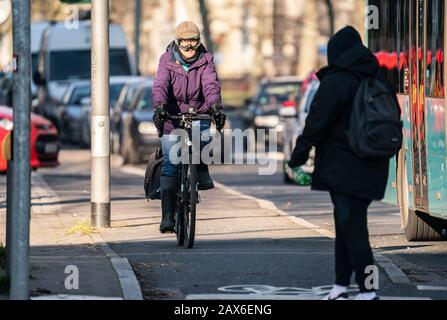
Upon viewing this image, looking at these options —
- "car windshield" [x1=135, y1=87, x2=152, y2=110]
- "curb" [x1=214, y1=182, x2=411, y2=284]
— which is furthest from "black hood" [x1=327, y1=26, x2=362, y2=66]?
"car windshield" [x1=135, y1=87, x2=152, y2=110]

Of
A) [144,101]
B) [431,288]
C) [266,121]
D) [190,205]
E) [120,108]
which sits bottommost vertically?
[431,288]

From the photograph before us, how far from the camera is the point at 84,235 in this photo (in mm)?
13305

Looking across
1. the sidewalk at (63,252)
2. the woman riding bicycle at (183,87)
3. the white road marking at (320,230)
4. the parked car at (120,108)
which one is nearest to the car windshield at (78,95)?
the parked car at (120,108)

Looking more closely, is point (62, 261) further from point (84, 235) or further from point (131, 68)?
point (131, 68)

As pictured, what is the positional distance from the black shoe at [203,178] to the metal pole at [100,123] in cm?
160

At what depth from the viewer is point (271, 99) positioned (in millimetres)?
39562

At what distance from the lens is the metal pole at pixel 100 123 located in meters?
13.8

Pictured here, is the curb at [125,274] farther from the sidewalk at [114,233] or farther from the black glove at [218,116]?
the black glove at [218,116]

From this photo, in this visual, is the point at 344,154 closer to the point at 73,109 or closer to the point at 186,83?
the point at 186,83

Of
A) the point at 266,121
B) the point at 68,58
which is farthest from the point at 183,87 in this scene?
the point at 266,121

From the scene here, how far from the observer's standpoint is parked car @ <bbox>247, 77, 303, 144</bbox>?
128 feet

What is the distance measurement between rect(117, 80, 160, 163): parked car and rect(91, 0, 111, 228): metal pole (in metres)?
12.8

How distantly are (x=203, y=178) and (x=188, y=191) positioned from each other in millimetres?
263

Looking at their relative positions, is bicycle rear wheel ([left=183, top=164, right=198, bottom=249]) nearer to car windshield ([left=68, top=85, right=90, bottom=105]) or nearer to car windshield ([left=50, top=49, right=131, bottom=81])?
car windshield ([left=68, top=85, right=90, bottom=105])
